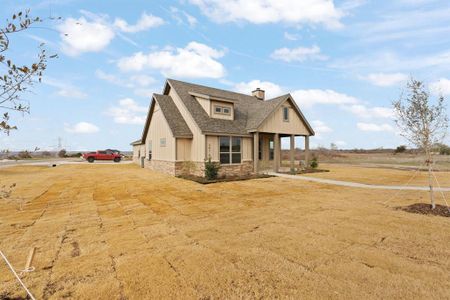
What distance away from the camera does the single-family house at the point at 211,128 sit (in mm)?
15750

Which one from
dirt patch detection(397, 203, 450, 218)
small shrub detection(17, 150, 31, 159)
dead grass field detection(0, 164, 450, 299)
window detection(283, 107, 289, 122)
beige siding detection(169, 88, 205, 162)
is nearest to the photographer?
small shrub detection(17, 150, 31, 159)

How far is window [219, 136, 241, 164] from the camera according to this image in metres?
16.0

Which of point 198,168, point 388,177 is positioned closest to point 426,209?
point 388,177

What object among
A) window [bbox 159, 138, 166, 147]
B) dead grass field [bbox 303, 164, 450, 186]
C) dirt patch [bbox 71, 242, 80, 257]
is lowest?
dirt patch [bbox 71, 242, 80, 257]

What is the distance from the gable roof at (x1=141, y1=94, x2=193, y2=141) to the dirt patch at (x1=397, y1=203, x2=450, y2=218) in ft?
42.3

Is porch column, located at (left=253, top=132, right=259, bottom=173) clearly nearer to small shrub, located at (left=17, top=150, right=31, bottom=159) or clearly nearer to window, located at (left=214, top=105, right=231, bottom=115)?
window, located at (left=214, top=105, right=231, bottom=115)

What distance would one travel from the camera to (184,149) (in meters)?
16.3

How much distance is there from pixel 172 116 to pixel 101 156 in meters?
23.0

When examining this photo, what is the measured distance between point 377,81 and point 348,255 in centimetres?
1797

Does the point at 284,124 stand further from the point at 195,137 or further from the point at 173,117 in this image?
the point at 173,117

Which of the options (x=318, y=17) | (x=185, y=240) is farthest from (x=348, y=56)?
(x=185, y=240)

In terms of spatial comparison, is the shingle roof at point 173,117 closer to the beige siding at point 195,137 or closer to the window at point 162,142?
the beige siding at point 195,137

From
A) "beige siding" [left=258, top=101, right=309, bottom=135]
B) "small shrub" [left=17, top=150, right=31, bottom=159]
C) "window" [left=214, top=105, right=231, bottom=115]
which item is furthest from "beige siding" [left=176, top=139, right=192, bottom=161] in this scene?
"small shrub" [left=17, top=150, right=31, bottom=159]

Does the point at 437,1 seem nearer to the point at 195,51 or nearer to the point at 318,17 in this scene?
the point at 318,17
